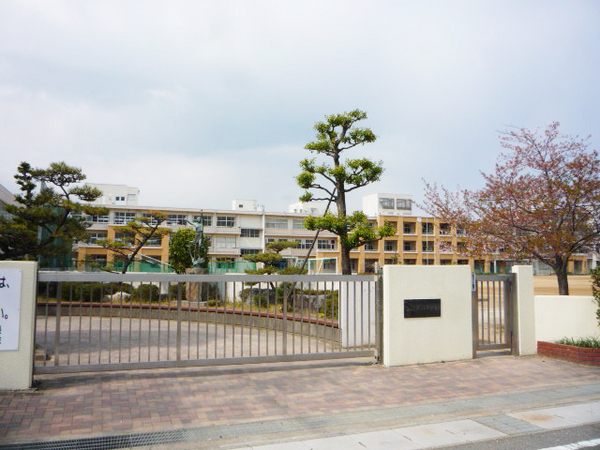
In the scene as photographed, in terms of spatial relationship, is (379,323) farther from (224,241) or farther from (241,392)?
(224,241)

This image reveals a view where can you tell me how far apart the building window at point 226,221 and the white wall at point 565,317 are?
186 feet

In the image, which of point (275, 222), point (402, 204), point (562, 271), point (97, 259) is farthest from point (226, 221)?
point (562, 271)

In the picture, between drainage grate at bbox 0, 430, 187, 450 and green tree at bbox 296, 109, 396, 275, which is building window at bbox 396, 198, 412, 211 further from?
drainage grate at bbox 0, 430, 187, 450

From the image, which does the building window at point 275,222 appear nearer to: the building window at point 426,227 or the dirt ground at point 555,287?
the building window at point 426,227

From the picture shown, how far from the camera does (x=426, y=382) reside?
25.3 ft

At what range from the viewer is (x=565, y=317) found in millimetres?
9969

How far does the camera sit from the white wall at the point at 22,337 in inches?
261

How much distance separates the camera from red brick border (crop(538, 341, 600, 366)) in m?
8.97

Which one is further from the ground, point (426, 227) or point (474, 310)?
point (426, 227)

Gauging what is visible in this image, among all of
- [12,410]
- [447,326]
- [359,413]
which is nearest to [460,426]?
[359,413]

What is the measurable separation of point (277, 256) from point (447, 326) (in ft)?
75.4

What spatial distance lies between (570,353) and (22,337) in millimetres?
9423

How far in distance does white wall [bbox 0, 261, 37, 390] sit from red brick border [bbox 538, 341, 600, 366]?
9248 mm

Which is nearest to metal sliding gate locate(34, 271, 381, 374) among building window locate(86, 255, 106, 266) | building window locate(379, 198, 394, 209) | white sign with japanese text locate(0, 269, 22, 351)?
white sign with japanese text locate(0, 269, 22, 351)
